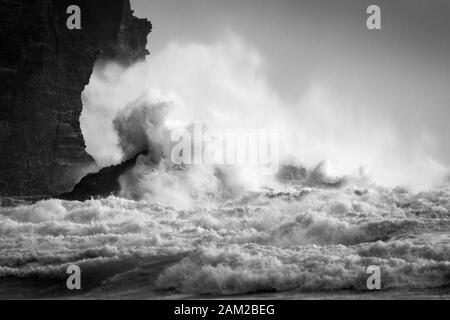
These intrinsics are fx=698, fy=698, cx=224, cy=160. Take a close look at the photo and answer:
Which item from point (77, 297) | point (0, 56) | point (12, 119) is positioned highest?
point (0, 56)

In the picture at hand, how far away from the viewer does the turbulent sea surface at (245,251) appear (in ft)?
46.9

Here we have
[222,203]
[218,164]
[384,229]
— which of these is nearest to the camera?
[384,229]

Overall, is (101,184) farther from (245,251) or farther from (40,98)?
(245,251)

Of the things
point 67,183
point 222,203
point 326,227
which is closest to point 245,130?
point 222,203

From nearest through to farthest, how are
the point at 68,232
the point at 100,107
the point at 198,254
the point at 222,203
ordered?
1. the point at 198,254
2. the point at 68,232
3. the point at 222,203
4. the point at 100,107

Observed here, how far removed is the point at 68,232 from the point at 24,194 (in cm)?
1773

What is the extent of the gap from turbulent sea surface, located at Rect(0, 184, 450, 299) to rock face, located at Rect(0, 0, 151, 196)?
13.8 metres

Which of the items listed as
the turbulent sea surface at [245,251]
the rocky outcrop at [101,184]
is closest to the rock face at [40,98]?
the rocky outcrop at [101,184]

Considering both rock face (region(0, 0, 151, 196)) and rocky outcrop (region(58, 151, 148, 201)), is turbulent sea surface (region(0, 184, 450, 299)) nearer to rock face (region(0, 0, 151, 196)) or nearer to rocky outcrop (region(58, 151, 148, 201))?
rocky outcrop (region(58, 151, 148, 201))

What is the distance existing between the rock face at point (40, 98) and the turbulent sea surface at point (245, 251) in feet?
45.3

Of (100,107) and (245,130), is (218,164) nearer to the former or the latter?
(245,130)

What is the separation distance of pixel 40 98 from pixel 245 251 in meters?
31.8

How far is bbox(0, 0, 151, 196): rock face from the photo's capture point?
45.5 metres

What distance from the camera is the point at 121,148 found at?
153 ft
